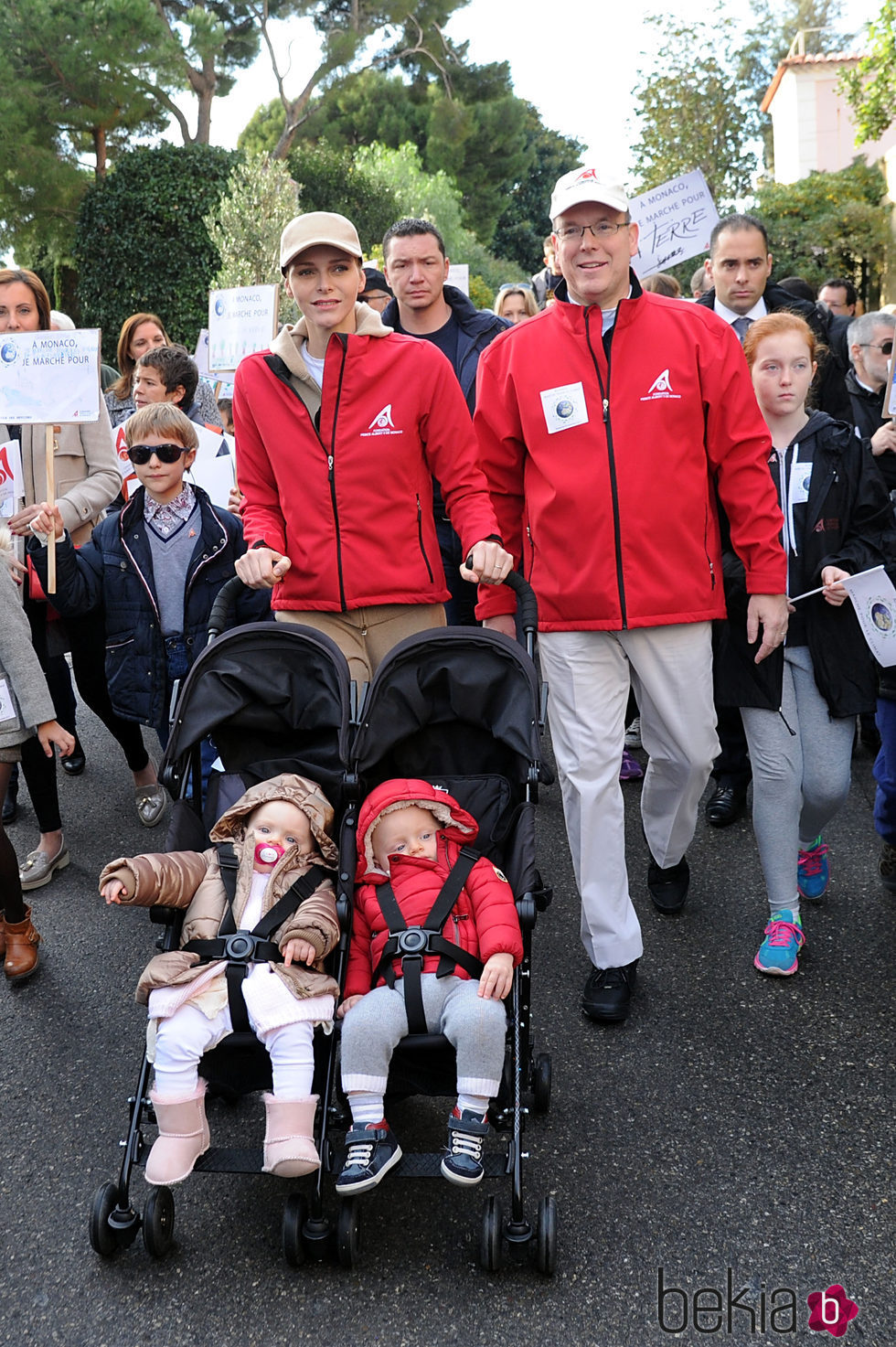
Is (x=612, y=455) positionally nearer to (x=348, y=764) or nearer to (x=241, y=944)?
(x=348, y=764)

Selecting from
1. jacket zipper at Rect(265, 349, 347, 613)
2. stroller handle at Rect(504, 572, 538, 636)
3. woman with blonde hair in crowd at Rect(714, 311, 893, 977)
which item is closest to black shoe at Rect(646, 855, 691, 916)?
woman with blonde hair in crowd at Rect(714, 311, 893, 977)

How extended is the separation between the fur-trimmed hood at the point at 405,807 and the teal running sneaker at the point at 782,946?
1.37 meters

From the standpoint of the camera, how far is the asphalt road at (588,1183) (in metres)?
2.68

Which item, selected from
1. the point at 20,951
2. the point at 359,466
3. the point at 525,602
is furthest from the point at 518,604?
the point at 20,951

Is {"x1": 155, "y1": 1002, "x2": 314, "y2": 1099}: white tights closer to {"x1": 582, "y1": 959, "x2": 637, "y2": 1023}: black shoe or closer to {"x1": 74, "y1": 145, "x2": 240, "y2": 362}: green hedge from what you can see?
{"x1": 582, "y1": 959, "x2": 637, "y2": 1023}: black shoe

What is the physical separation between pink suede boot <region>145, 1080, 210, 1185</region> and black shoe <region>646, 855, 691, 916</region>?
7.17ft

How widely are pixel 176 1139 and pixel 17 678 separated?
2098 millimetres

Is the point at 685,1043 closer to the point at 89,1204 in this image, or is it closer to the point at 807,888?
the point at 807,888

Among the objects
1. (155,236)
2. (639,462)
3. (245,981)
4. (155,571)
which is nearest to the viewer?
(245,981)

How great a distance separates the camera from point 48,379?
4953mm

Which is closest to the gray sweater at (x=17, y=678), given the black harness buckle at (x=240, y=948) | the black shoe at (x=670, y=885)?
the black harness buckle at (x=240, y=948)

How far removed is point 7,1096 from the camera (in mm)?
3641

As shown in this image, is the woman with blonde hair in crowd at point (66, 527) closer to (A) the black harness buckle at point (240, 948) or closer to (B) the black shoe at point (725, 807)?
(A) the black harness buckle at point (240, 948)

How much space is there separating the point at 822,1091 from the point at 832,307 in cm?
820
